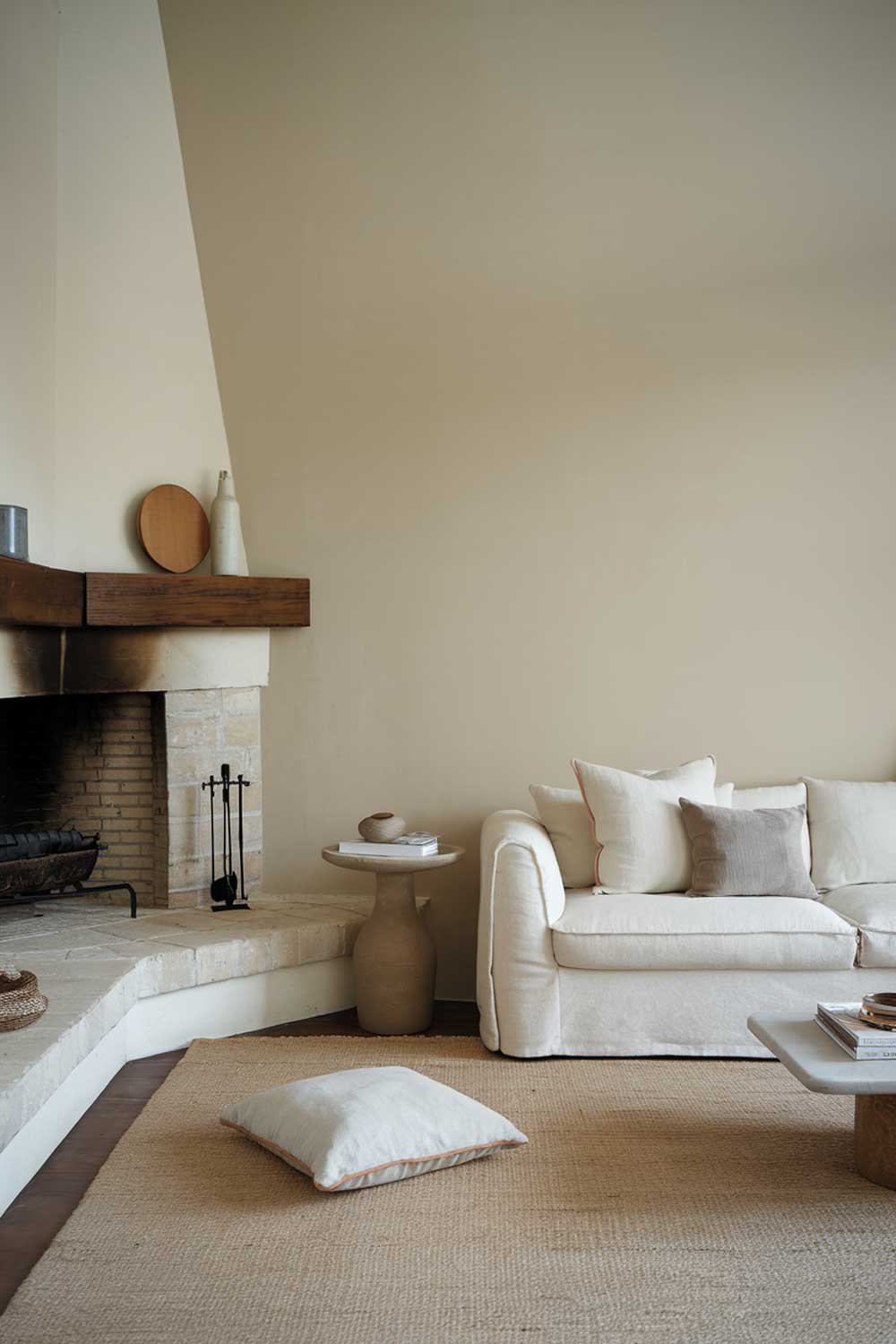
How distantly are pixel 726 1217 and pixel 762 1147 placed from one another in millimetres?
377

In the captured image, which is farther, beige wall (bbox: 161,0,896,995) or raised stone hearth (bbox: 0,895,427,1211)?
beige wall (bbox: 161,0,896,995)

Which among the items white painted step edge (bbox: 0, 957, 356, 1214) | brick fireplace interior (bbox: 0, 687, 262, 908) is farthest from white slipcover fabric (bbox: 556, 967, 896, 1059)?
brick fireplace interior (bbox: 0, 687, 262, 908)

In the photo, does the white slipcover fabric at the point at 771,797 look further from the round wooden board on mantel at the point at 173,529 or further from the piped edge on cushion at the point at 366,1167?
the round wooden board on mantel at the point at 173,529

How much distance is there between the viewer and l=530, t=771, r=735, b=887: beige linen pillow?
370 centimetres

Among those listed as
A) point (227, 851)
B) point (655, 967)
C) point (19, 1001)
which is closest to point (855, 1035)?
point (655, 967)

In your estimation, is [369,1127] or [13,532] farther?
[13,532]

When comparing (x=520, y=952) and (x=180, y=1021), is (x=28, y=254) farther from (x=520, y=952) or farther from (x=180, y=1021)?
(x=520, y=952)

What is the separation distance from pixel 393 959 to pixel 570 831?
27.9 inches

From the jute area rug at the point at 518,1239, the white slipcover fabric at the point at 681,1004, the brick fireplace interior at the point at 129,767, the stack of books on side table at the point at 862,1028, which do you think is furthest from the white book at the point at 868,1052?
the brick fireplace interior at the point at 129,767

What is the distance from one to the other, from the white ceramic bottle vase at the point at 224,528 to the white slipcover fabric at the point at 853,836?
2.23 meters

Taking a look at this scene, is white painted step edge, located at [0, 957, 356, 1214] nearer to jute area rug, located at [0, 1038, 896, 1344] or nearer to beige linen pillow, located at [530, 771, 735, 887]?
jute area rug, located at [0, 1038, 896, 1344]

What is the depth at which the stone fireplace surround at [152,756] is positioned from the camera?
13.3 feet

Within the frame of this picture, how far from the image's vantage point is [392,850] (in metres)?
3.65

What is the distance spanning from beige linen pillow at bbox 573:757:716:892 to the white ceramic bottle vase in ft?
4.78
